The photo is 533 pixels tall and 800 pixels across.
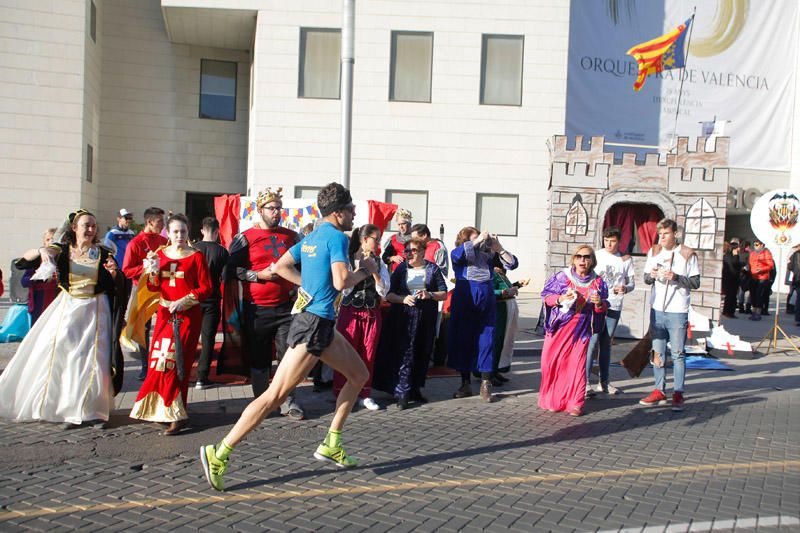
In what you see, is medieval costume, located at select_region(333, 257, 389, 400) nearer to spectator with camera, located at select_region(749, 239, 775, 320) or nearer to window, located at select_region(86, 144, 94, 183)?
spectator with camera, located at select_region(749, 239, 775, 320)

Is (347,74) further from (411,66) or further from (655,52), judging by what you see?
(411,66)

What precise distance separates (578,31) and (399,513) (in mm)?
22808

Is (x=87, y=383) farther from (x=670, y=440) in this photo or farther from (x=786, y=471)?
(x=786, y=471)

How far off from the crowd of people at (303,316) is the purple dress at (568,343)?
0.01m

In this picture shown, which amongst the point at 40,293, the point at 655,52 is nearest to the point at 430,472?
the point at 40,293

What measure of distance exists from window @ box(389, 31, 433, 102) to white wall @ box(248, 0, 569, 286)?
0.21 m

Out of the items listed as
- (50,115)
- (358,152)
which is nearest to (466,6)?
(358,152)

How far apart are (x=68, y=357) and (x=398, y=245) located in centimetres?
392

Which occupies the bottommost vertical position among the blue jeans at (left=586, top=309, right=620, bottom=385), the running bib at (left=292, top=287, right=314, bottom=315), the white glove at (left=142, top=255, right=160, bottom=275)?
the blue jeans at (left=586, top=309, right=620, bottom=385)

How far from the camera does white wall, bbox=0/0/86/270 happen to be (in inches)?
729

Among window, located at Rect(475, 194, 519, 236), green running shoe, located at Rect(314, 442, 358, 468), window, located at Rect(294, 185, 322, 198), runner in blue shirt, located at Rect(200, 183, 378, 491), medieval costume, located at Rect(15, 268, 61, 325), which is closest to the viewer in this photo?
runner in blue shirt, located at Rect(200, 183, 378, 491)

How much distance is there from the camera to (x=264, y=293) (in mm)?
7016

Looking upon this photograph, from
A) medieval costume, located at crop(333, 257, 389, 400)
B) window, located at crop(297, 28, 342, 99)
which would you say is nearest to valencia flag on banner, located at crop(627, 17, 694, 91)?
window, located at crop(297, 28, 342, 99)

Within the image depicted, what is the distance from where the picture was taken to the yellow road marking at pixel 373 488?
4.37m
